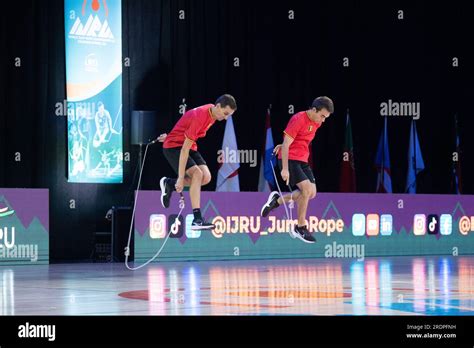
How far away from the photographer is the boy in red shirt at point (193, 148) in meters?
11.5

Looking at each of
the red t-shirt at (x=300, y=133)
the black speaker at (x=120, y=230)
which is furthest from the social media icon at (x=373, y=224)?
the red t-shirt at (x=300, y=133)

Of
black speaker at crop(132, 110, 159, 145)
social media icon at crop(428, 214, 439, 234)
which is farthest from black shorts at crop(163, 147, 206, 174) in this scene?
social media icon at crop(428, 214, 439, 234)

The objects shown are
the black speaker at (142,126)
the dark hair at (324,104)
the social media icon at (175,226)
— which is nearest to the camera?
the dark hair at (324,104)

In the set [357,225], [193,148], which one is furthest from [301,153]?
[357,225]

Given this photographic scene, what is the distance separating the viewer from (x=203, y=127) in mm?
11680

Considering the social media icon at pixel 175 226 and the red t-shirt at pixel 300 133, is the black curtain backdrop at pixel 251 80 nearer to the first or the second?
the social media icon at pixel 175 226

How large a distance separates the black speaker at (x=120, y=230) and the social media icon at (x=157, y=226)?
80 cm

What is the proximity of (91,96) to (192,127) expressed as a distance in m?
6.72

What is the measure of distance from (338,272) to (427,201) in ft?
20.2

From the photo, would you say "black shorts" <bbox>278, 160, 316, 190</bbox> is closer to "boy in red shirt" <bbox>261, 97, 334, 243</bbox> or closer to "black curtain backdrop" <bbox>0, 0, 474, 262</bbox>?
"boy in red shirt" <bbox>261, 97, 334, 243</bbox>

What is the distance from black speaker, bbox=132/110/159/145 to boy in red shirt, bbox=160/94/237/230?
17.2 ft

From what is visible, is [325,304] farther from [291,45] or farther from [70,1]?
[291,45]

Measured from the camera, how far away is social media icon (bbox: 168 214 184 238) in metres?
16.3

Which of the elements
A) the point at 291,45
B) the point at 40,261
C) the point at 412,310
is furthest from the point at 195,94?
the point at 412,310
